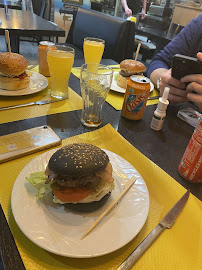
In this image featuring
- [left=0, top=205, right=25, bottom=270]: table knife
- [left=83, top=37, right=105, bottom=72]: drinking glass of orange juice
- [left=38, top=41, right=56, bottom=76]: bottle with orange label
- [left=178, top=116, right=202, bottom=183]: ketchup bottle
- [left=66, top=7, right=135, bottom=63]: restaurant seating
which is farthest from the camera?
[left=66, top=7, right=135, bottom=63]: restaurant seating

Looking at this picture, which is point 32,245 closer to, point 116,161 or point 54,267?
point 54,267

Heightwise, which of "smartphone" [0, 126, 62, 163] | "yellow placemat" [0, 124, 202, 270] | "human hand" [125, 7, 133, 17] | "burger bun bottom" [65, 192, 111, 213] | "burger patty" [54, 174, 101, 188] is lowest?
"yellow placemat" [0, 124, 202, 270]

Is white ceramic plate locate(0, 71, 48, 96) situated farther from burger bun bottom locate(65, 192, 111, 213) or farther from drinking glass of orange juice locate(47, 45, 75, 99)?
A: burger bun bottom locate(65, 192, 111, 213)

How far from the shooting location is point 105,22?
8.48 feet

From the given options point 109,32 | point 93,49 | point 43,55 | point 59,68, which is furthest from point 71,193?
point 109,32

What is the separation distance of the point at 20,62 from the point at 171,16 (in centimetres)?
425

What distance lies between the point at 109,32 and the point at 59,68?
5.63 feet

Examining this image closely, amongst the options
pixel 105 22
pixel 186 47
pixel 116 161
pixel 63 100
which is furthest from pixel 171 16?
pixel 116 161

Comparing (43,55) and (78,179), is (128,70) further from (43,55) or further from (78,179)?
(78,179)

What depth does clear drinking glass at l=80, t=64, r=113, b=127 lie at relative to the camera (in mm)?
932

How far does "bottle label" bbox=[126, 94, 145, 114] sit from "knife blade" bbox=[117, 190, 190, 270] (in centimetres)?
47

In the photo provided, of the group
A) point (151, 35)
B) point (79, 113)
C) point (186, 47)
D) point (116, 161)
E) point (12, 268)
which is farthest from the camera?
point (151, 35)

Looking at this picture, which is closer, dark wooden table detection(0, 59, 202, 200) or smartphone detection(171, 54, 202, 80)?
dark wooden table detection(0, 59, 202, 200)

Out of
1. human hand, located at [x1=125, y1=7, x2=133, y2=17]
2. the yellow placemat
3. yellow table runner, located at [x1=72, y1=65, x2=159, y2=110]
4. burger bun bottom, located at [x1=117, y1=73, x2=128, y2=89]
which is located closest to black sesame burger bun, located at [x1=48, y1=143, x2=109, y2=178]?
the yellow placemat
